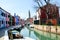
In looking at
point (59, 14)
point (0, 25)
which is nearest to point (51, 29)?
point (0, 25)

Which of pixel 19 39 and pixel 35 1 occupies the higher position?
pixel 35 1

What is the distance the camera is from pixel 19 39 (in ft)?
60.8

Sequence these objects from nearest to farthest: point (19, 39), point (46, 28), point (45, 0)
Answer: point (19, 39)
point (46, 28)
point (45, 0)

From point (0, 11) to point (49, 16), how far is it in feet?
44.6

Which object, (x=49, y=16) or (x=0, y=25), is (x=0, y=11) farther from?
(x=49, y=16)

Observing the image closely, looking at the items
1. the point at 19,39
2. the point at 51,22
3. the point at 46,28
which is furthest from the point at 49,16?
the point at 19,39

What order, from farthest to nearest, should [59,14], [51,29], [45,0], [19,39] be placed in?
[59,14] < [45,0] < [51,29] < [19,39]

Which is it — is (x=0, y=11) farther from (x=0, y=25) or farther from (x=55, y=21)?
(x=55, y=21)

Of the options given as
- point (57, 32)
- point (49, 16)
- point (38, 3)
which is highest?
point (38, 3)

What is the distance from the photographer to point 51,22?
42.0m

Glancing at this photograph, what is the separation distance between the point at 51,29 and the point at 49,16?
12.7 meters

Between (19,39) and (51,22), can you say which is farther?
(51,22)

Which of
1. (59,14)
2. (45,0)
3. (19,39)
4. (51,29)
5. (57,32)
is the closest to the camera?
(19,39)

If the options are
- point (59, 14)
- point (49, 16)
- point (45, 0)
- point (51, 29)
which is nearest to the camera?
point (51, 29)
